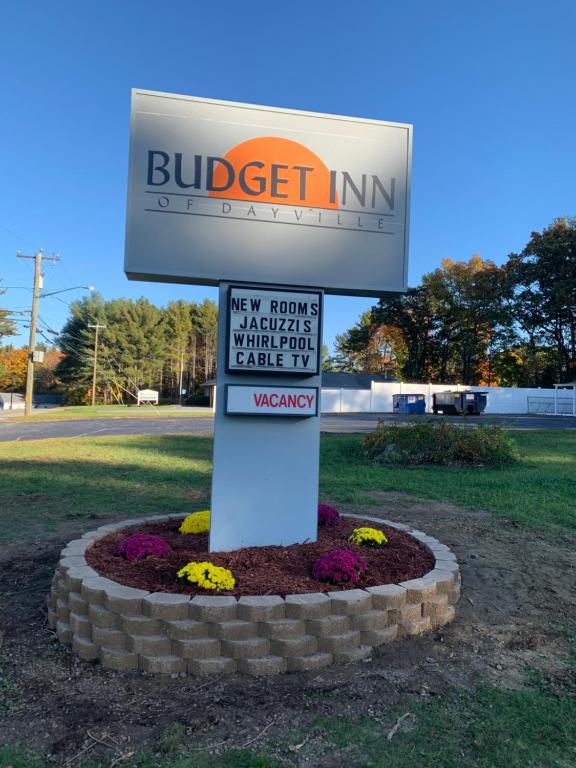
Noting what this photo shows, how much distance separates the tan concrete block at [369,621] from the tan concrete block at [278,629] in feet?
1.18

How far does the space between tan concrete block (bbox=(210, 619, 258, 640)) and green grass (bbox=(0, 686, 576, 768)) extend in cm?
59

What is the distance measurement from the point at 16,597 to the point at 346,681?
2.60 meters

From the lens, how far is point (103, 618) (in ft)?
10.2

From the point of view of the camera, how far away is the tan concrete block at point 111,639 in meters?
3.01

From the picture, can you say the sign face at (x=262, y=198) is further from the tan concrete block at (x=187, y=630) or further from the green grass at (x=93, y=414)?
the green grass at (x=93, y=414)

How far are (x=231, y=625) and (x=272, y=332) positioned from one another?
2.15 metres

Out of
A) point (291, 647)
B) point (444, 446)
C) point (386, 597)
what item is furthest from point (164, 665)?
point (444, 446)

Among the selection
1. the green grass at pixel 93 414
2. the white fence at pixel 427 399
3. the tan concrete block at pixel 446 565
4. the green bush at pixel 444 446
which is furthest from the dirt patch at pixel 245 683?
the white fence at pixel 427 399

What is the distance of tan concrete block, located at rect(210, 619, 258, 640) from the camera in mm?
2967

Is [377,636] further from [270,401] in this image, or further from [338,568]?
[270,401]

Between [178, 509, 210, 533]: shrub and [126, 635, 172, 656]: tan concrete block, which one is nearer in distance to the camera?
[126, 635, 172, 656]: tan concrete block

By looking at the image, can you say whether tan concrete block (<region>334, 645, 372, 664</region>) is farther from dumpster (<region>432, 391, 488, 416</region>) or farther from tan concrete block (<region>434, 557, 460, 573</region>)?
dumpster (<region>432, 391, 488, 416</region>)

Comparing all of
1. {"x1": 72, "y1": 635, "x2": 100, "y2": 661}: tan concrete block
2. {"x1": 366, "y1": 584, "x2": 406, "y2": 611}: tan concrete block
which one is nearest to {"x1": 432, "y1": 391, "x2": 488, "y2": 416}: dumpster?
{"x1": 366, "y1": 584, "x2": 406, "y2": 611}: tan concrete block

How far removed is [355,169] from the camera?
4.63 meters
